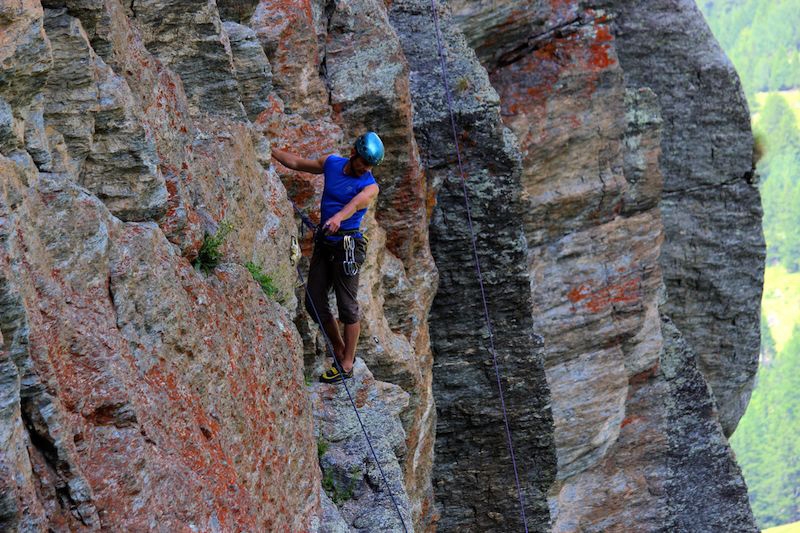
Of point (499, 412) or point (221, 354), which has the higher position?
point (221, 354)

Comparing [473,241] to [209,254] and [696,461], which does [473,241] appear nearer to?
[209,254]

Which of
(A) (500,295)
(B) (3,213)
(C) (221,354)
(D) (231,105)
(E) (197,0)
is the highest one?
(E) (197,0)

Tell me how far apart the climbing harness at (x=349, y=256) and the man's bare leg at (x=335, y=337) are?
67 cm

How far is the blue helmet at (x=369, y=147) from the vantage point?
8930mm

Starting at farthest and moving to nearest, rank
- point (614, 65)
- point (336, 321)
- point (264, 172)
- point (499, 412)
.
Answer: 1. point (614, 65)
2. point (499, 412)
3. point (336, 321)
4. point (264, 172)

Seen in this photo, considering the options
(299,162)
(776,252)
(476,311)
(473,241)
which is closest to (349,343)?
(299,162)

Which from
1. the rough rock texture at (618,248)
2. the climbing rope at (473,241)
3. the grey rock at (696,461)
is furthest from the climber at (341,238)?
the grey rock at (696,461)

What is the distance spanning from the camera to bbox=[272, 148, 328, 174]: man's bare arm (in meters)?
9.70

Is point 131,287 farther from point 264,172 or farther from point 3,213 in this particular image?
point 264,172

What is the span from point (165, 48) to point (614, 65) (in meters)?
10.3

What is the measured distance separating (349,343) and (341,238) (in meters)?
1.04

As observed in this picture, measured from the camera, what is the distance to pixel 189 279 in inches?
249

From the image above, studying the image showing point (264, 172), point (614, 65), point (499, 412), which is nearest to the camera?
point (264, 172)

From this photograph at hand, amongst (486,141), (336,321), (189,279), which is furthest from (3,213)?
(486,141)
